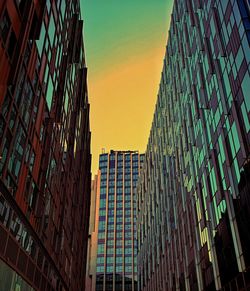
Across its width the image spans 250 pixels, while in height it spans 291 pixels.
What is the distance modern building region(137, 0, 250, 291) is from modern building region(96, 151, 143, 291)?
264 ft

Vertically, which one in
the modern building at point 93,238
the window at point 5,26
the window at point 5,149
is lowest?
the window at point 5,149

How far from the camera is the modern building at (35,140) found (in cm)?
2236

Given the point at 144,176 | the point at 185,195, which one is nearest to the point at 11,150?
the point at 185,195

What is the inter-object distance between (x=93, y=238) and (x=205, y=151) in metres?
124

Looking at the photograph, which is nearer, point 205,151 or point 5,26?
point 5,26

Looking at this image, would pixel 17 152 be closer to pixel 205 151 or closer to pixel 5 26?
pixel 5 26

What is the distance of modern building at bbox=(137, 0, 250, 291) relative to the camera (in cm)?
2878

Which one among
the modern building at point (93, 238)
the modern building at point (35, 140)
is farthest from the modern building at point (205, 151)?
the modern building at point (93, 238)

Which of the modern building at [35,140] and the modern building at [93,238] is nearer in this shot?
the modern building at [35,140]

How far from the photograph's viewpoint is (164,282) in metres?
62.2

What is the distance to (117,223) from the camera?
158 meters

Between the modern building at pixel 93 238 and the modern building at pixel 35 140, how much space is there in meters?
106

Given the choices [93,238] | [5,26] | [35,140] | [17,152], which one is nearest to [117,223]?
[93,238]

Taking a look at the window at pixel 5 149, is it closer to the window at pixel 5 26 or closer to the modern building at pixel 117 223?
the window at pixel 5 26
